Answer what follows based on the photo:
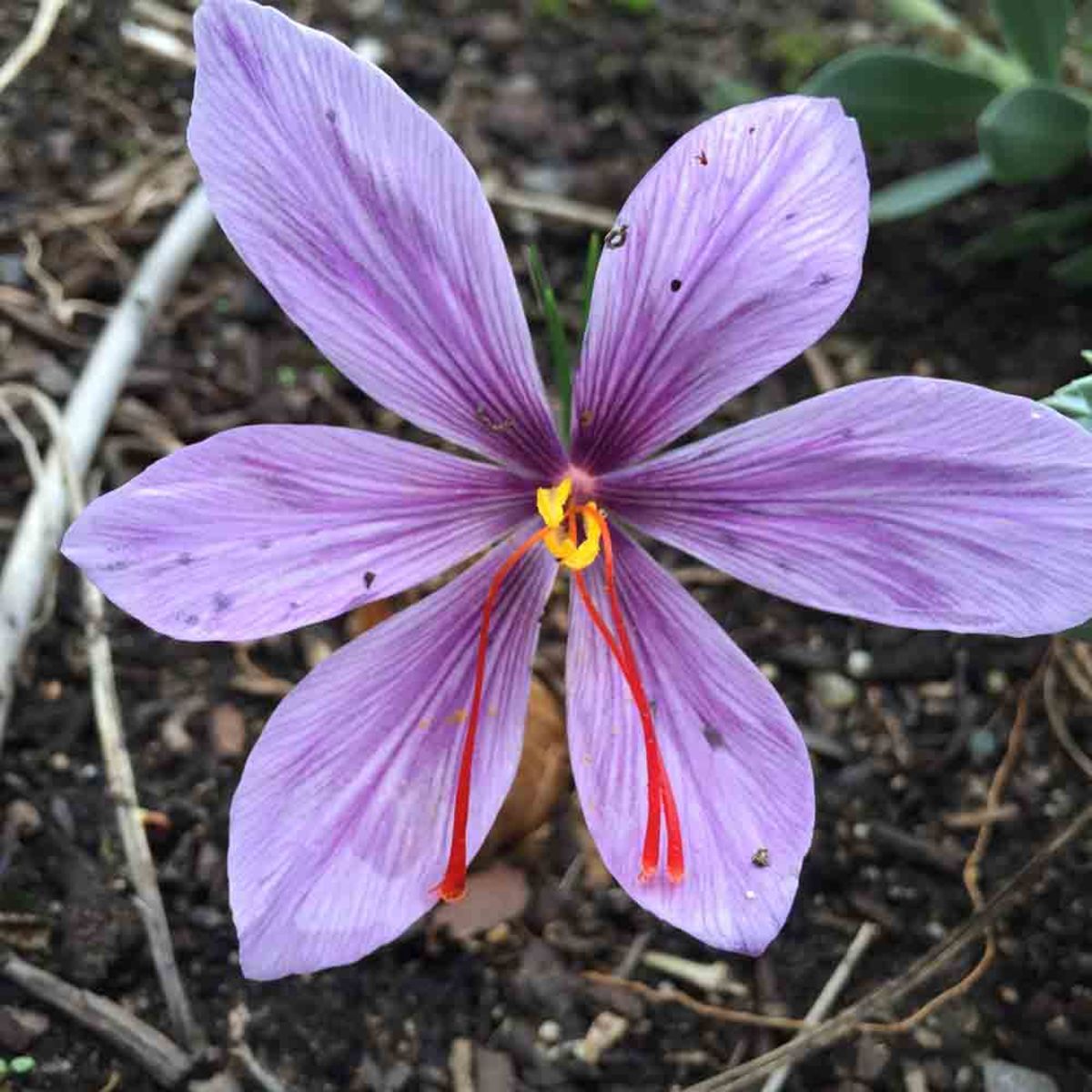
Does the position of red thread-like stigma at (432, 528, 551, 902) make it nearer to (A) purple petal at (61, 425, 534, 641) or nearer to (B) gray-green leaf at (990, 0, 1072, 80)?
(A) purple petal at (61, 425, 534, 641)

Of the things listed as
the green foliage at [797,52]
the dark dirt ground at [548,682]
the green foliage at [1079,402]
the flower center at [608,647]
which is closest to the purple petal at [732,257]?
the flower center at [608,647]

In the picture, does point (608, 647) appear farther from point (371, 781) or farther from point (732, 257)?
point (732, 257)

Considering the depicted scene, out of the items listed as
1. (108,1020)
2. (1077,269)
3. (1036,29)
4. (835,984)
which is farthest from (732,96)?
(108,1020)

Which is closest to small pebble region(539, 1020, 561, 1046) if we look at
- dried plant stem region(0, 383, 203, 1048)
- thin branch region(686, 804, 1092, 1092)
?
thin branch region(686, 804, 1092, 1092)

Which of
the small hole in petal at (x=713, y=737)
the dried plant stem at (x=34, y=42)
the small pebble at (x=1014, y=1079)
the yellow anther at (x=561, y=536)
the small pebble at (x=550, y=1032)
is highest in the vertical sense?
the dried plant stem at (x=34, y=42)

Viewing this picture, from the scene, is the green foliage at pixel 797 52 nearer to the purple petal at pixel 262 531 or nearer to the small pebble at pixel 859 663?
the small pebble at pixel 859 663

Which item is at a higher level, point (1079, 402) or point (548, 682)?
point (1079, 402)

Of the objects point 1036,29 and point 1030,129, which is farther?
point 1036,29

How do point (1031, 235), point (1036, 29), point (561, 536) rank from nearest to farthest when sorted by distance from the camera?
1. point (561, 536)
2. point (1036, 29)
3. point (1031, 235)
